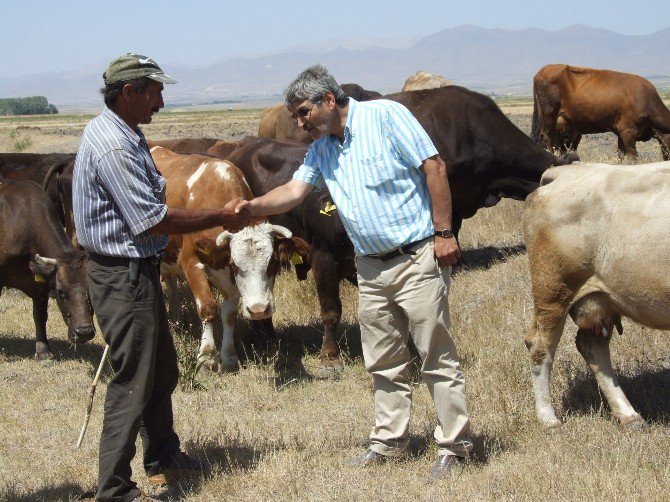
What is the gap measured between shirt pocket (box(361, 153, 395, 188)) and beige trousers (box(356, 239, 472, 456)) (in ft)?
1.41

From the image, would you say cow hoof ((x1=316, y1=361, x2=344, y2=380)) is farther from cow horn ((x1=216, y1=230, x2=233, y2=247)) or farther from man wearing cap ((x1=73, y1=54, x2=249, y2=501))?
man wearing cap ((x1=73, y1=54, x2=249, y2=501))

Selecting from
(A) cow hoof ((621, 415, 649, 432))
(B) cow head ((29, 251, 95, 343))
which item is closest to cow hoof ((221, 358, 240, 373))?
(B) cow head ((29, 251, 95, 343))

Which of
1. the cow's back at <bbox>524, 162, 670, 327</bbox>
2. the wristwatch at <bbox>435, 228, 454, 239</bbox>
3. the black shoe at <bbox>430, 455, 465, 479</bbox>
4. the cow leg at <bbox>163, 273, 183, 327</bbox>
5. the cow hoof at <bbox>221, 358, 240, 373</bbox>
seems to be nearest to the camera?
the wristwatch at <bbox>435, 228, 454, 239</bbox>

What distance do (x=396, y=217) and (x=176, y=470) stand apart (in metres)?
2.06

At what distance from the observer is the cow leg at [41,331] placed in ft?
31.2

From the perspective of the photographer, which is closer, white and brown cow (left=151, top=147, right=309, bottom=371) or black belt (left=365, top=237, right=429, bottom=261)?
black belt (left=365, top=237, right=429, bottom=261)

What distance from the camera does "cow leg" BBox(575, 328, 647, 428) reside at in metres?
5.92

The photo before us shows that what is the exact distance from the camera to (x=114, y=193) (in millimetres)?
4672

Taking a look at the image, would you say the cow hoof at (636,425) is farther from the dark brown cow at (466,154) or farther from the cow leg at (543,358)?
the dark brown cow at (466,154)

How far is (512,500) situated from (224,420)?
2641 millimetres

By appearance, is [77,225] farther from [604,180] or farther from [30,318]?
[30,318]

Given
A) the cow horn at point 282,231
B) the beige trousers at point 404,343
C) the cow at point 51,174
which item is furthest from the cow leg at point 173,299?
the beige trousers at point 404,343

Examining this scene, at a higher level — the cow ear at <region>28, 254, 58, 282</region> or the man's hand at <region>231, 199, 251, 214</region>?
the man's hand at <region>231, 199, 251, 214</region>

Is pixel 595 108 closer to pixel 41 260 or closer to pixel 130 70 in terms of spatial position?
pixel 41 260
